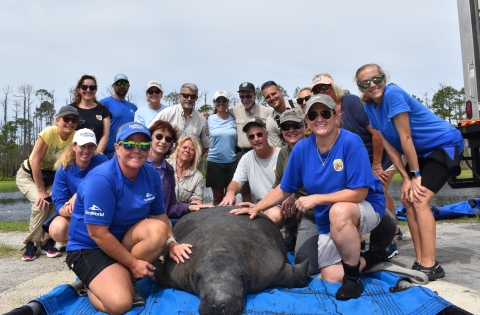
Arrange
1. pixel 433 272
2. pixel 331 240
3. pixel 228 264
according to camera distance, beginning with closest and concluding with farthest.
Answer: pixel 228 264 < pixel 331 240 < pixel 433 272

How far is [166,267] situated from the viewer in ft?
15.0

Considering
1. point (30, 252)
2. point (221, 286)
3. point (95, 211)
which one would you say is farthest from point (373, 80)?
point (30, 252)

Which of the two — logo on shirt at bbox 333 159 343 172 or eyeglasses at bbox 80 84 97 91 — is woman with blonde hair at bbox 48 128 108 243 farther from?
logo on shirt at bbox 333 159 343 172

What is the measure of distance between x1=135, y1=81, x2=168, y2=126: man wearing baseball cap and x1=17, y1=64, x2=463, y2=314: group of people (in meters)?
1.12

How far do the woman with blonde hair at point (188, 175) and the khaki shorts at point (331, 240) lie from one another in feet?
7.20

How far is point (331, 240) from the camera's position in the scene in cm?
456

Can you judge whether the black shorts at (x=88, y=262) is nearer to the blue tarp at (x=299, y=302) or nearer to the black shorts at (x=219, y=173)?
the blue tarp at (x=299, y=302)

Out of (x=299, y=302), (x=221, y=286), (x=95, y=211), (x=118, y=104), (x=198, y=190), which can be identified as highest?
(x=118, y=104)

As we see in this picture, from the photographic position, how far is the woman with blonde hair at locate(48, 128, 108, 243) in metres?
5.42

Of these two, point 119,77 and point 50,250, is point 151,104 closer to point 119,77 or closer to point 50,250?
point 119,77

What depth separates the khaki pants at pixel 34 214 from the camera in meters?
6.83

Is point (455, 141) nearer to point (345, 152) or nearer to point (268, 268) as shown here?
point (345, 152)

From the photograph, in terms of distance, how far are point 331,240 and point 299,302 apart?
2.83 ft

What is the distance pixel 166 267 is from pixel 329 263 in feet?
5.37
